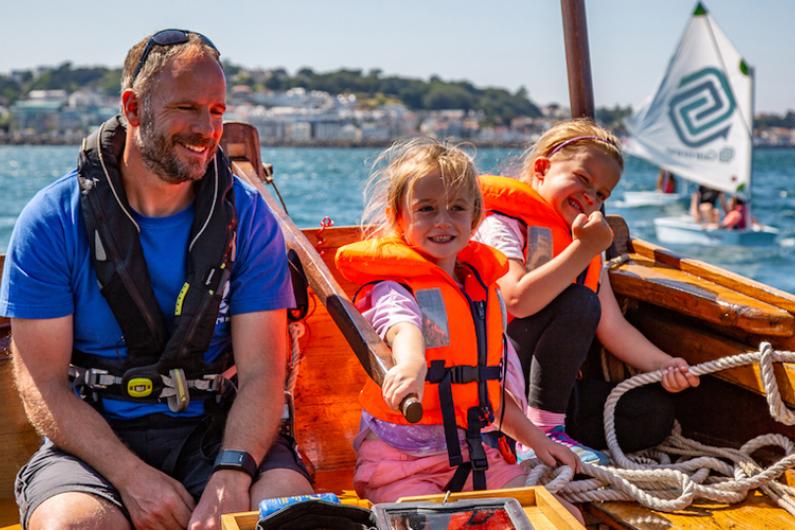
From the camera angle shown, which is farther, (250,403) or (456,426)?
(456,426)

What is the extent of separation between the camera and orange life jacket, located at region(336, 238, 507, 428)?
2.70 m

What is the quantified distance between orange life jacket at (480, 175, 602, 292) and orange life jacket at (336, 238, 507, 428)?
1.74 ft

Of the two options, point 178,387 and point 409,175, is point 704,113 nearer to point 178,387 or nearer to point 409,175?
point 409,175

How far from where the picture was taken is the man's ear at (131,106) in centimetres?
248

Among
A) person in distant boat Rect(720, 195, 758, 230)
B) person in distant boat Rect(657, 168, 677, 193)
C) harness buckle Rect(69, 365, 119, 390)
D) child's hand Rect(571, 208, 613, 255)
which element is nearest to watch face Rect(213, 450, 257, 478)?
harness buckle Rect(69, 365, 119, 390)

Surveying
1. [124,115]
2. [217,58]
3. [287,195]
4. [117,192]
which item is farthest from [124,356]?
[287,195]

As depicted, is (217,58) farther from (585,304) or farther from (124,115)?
(585,304)

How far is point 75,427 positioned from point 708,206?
94.8 ft

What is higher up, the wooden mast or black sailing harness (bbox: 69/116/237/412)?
the wooden mast

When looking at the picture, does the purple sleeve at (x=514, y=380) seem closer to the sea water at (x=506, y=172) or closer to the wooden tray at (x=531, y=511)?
the sea water at (x=506, y=172)

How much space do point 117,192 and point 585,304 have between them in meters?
1.46

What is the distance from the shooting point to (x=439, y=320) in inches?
106

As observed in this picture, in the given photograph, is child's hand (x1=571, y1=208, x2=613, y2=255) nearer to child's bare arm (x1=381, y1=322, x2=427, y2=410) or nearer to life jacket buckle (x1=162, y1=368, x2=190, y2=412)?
child's bare arm (x1=381, y1=322, x2=427, y2=410)

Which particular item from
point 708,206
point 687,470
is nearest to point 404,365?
point 687,470
